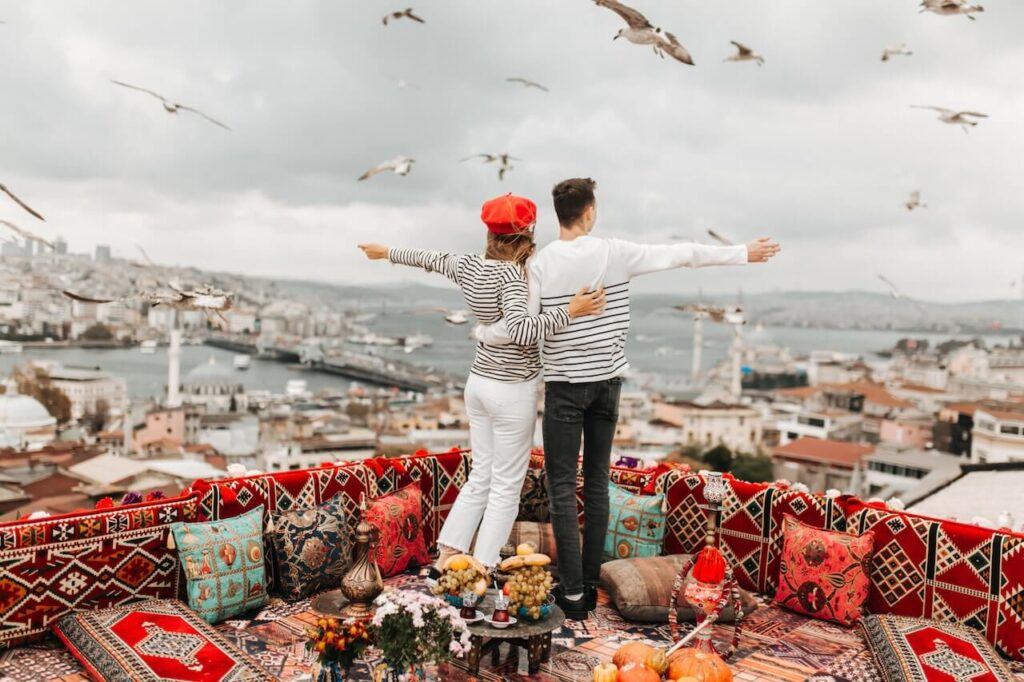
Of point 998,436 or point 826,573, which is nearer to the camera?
point 826,573

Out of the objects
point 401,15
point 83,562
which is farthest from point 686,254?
point 401,15

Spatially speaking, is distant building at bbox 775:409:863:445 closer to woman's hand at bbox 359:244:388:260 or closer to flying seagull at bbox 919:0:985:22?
flying seagull at bbox 919:0:985:22

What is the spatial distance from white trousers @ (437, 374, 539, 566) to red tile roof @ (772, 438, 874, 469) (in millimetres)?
34351

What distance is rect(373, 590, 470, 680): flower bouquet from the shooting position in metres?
2.18

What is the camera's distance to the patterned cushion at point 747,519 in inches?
147

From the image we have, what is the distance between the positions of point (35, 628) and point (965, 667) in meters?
3.34

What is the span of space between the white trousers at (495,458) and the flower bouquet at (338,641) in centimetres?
114

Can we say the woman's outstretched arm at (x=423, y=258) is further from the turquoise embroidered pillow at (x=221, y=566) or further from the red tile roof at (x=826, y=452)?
the red tile roof at (x=826, y=452)

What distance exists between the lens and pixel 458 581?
271 centimetres

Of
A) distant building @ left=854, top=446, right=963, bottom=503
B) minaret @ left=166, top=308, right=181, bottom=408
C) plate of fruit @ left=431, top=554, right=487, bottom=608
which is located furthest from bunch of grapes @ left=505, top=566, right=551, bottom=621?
minaret @ left=166, top=308, right=181, bottom=408

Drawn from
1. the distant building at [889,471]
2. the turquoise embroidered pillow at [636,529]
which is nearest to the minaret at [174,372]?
the distant building at [889,471]

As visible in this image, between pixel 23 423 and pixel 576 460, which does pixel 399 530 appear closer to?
pixel 576 460

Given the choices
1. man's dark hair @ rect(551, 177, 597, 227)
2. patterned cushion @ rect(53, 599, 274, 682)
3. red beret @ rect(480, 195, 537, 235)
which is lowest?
patterned cushion @ rect(53, 599, 274, 682)

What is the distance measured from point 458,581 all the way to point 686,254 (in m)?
1.56
